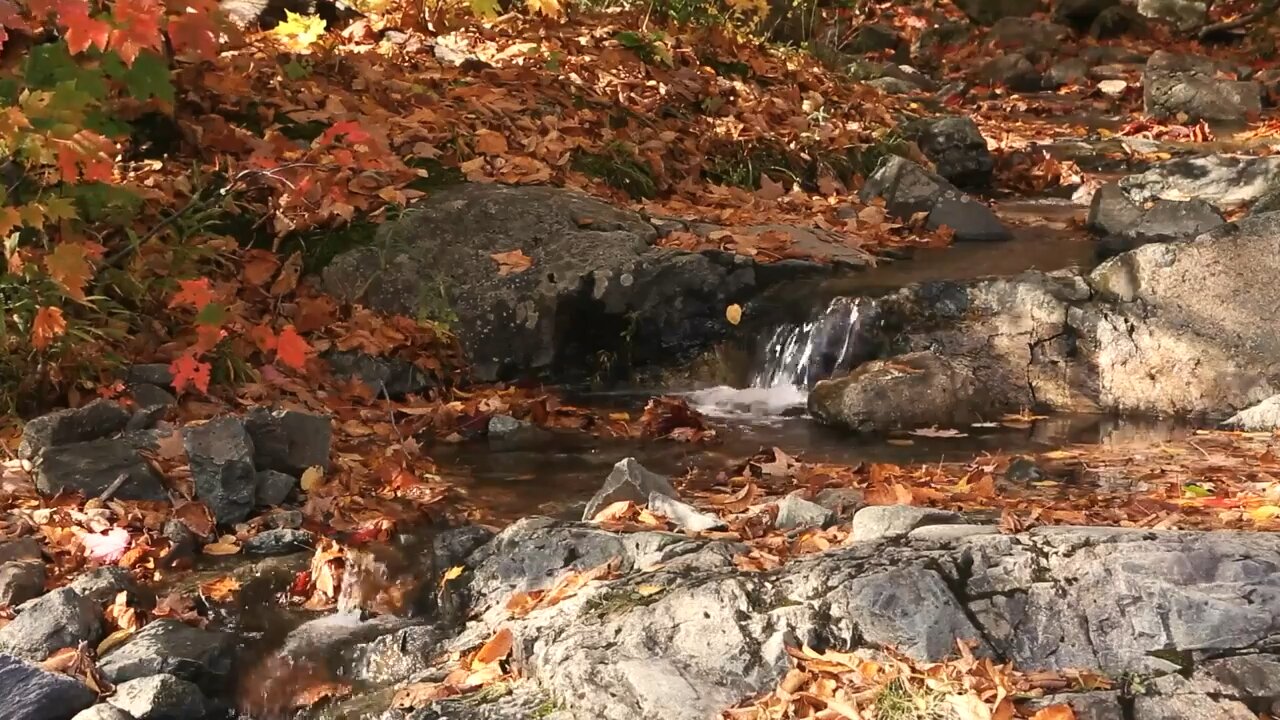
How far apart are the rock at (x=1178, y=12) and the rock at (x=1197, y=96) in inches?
227

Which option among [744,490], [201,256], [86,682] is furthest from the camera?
[201,256]

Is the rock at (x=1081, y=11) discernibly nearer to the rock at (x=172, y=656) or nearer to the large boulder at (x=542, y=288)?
the large boulder at (x=542, y=288)

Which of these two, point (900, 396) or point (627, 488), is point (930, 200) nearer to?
point (900, 396)

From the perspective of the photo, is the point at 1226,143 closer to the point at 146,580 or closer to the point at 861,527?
the point at 861,527

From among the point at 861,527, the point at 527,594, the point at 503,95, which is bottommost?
the point at 527,594

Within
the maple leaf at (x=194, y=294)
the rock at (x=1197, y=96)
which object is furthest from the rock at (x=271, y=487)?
the rock at (x=1197, y=96)

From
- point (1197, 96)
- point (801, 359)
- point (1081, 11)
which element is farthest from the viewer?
point (1081, 11)

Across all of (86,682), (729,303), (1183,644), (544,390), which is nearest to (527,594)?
(86,682)

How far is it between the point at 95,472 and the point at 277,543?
2.76 feet

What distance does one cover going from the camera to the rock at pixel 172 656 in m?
4.07

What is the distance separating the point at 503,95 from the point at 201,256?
268 centimetres

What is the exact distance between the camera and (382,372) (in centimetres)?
683

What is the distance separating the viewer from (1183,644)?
3.30 meters

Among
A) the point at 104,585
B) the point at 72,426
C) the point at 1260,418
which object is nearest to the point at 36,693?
the point at 104,585
